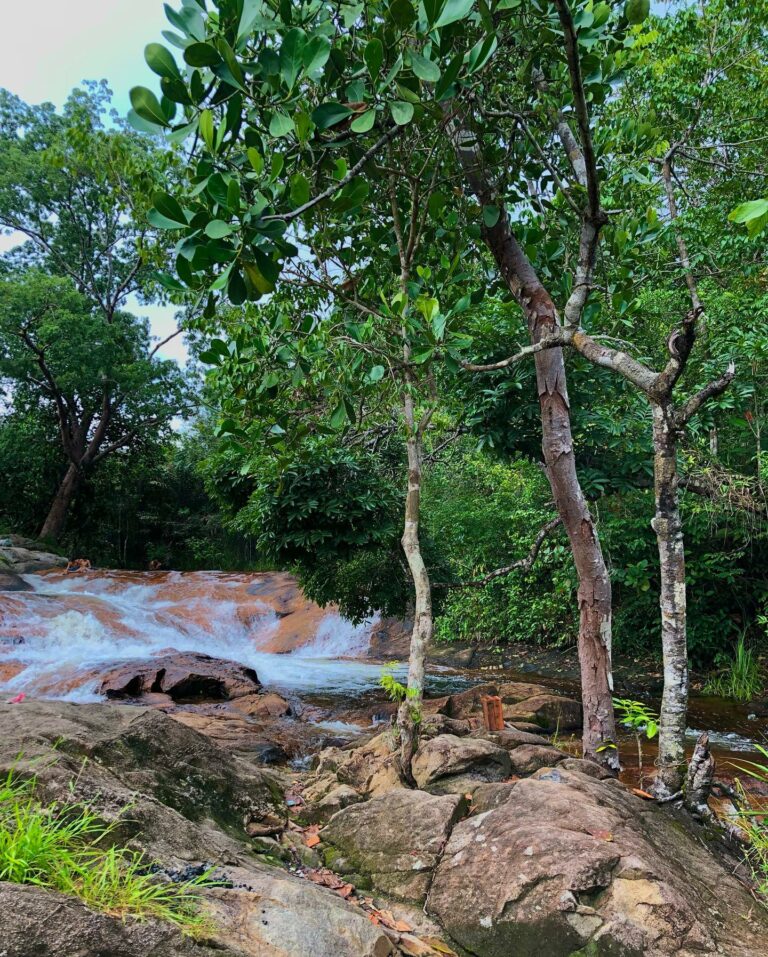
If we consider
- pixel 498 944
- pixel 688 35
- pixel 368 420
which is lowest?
pixel 498 944

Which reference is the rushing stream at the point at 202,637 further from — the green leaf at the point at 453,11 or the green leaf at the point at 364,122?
the green leaf at the point at 453,11

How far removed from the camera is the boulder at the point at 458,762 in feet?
12.5

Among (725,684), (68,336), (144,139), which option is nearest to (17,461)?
(68,336)

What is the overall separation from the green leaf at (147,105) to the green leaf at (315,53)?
47cm

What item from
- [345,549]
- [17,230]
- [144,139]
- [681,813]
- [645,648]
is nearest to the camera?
[681,813]

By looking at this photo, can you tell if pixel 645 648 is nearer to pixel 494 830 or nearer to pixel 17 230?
pixel 494 830

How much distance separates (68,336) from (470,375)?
48.7ft

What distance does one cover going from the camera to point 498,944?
2371mm

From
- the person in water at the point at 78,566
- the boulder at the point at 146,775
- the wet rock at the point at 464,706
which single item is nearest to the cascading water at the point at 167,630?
the person in water at the point at 78,566

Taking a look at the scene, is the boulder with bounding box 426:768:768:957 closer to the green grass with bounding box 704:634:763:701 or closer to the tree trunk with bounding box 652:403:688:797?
the tree trunk with bounding box 652:403:688:797

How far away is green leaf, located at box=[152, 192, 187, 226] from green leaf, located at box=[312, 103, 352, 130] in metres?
0.57

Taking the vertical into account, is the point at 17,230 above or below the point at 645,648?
above

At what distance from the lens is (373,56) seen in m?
2.11

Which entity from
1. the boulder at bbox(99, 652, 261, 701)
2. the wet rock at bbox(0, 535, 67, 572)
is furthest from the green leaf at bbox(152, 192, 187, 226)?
the wet rock at bbox(0, 535, 67, 572)
